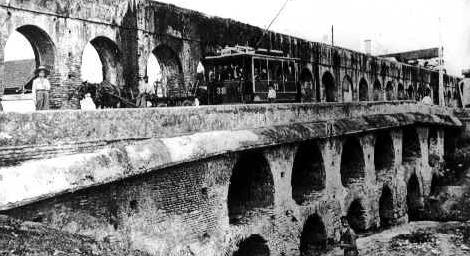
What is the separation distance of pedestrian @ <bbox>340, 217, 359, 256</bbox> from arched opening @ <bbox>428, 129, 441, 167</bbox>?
8135 millimetres

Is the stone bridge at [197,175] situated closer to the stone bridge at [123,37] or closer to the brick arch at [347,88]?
the stone bridge at [123,37]

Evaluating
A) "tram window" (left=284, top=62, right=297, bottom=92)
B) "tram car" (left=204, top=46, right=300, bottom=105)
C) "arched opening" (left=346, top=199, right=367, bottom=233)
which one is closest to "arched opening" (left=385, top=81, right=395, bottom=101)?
"tram window" (left=284, top=62, right=297, bottom=92)

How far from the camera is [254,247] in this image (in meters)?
10.2

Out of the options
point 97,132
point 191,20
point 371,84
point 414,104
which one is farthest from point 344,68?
point 97,132

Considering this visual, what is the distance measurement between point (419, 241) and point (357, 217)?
5.76ft

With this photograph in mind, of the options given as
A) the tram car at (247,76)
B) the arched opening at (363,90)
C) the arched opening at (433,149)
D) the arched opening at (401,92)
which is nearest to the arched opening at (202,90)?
the tram car at (247,76)

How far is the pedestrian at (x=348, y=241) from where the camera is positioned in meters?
11.8

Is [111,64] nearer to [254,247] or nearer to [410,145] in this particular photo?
[254,247]

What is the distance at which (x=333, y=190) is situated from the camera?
508 inches

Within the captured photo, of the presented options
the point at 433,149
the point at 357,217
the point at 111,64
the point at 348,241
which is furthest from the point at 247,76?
the point at 433,149

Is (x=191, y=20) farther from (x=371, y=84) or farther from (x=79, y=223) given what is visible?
(x=371, y=84)

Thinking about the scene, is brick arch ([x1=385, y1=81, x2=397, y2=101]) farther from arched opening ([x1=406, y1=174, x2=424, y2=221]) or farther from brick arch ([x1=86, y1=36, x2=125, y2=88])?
brick arch ([x1=86, y1=36, x2=125, y2=88])

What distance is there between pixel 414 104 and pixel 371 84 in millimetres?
10487

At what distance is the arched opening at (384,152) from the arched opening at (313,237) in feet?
17.1
